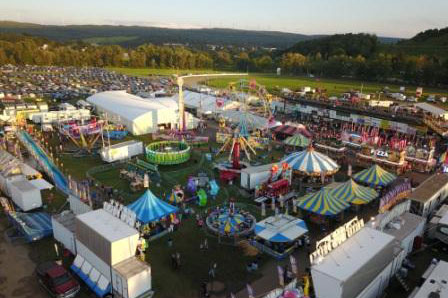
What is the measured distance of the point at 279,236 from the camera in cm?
1752

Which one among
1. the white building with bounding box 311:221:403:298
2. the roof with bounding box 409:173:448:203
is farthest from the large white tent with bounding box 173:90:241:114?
the white building with bounding box 311:221:403:298

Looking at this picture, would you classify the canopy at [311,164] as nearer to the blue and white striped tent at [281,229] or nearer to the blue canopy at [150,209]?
the blue and white striped tent at [281,229]

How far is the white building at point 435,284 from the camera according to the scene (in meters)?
12.2

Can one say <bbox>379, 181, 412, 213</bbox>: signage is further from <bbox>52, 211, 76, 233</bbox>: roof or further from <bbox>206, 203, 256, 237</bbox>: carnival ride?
<bbox>52, 211, 76, 233</bbox>: roof

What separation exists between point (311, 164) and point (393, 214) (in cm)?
944

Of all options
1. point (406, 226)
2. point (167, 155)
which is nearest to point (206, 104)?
point (167, 155)

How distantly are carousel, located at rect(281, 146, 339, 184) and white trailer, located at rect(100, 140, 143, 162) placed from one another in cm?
1402

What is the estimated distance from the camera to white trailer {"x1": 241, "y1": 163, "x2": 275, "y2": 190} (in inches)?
978

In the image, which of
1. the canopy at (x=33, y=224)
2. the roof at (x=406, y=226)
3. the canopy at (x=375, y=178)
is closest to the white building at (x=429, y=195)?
the roof at (x=406, y=226)

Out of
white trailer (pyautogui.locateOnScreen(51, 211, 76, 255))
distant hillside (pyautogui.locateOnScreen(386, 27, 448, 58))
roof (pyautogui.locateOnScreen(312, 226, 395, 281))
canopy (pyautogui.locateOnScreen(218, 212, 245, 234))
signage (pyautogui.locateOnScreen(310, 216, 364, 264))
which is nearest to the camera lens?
roof (pyautogui.locateOnScreen(312, 226, 395, 281))

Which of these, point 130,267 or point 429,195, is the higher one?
point 429,195

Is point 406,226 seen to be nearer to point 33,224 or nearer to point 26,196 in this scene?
point 33,224

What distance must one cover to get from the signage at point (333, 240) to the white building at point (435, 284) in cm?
305

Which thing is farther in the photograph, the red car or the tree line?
the tree line
